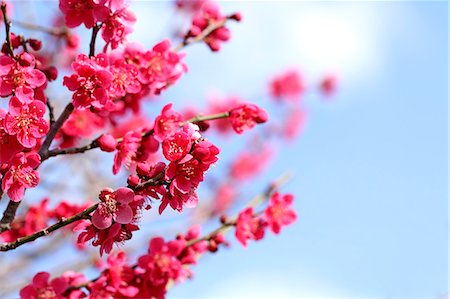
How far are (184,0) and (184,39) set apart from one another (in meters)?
2.42

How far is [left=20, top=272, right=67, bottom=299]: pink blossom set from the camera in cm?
225

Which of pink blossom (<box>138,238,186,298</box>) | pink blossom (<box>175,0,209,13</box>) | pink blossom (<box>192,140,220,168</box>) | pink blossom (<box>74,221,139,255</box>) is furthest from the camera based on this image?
pink blossom (<box>175,0,209,13</box>)

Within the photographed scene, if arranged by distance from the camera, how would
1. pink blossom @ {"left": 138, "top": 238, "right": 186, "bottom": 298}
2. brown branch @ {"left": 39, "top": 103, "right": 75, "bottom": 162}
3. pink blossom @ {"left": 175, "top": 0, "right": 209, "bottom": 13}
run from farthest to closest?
pink blossom @ {"left": 175, "top": 0, "right": 209, "bottom": 13} < pink blossom @ {"left": 138, "top": 238, "right": 186, "bottom": 298} < brown branch @ {"left": 39, "top": 103, "right": 75, "bottom": 162}

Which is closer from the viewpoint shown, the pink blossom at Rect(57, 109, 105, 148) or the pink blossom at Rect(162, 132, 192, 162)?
the pink blossom at Rect(162, 132, 192, 162)

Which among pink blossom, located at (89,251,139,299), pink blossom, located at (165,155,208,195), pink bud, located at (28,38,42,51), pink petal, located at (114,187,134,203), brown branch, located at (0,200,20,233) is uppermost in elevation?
pink bud, located at (28,38,42,51)

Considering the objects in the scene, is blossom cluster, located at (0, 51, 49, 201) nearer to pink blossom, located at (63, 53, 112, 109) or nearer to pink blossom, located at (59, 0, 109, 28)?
pink blossom, located at (63, 53, 112, 109)

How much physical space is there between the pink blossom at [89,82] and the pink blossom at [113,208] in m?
0.45

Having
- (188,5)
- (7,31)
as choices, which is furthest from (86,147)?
(188,5)

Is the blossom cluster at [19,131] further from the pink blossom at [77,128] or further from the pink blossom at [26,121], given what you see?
the pink blossom at [77,128]

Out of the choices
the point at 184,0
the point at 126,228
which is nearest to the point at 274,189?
the point at 126,228

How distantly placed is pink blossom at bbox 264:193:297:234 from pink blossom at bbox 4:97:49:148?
1136 millimetres

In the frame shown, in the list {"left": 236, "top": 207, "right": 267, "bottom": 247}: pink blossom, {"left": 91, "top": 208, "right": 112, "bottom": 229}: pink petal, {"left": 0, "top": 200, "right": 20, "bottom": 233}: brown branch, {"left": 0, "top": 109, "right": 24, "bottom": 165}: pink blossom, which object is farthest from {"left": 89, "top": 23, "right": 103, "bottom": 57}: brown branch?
{"left": 236, "top": 207, "right": 267, "bottom": 247}: pink blossom

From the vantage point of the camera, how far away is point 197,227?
2.66 meters

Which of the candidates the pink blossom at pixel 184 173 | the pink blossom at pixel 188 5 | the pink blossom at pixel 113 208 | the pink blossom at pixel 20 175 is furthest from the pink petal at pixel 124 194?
the pink blossom at pixel 188 5
